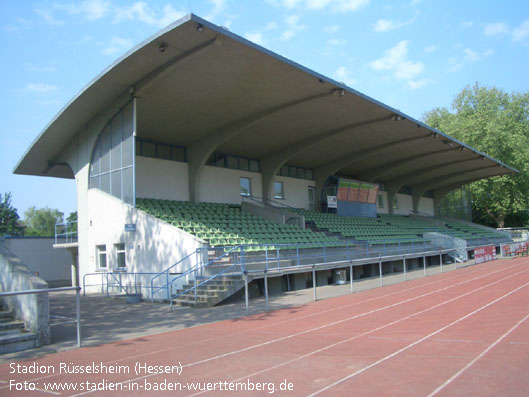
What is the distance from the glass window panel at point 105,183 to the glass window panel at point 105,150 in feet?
0.92

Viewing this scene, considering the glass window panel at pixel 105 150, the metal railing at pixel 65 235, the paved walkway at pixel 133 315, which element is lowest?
the paved walkway at pixel 133 315

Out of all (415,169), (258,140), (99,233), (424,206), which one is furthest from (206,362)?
(424,206)

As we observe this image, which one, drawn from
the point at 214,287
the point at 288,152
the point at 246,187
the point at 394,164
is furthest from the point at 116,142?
the point at 394,164

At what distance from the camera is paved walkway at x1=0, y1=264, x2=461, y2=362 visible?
9.95m

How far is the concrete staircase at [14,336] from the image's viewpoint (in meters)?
8.68

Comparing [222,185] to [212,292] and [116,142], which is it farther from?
[212,292]

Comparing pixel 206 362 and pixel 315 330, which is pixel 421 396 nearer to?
pixel 206 362

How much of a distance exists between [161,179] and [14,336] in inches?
559

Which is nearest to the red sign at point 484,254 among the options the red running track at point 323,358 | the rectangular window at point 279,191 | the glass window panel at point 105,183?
the rectangular window at point 279,191

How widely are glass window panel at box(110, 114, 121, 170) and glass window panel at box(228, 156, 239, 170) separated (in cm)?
829

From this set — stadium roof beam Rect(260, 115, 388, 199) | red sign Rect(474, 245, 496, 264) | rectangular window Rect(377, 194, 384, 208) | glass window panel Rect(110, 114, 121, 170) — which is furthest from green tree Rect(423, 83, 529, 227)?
glass window panel Rect(110, 114, 121, 170)

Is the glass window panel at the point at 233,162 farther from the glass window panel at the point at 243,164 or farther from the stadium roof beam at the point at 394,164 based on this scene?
the stadium roof beam at the point at 394,164

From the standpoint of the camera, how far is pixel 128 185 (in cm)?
1847

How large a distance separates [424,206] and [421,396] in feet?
152
